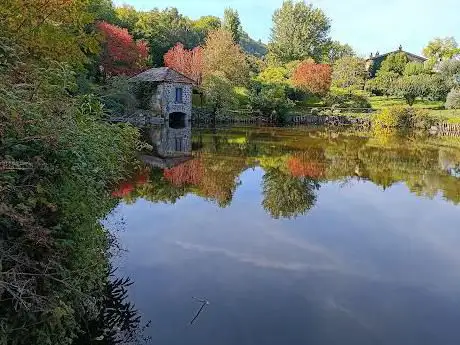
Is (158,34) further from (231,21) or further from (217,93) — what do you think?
(231,21)

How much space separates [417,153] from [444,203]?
11495mm

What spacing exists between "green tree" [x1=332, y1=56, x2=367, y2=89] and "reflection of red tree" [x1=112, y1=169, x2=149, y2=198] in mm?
45871

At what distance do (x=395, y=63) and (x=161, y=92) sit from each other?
3984 cm

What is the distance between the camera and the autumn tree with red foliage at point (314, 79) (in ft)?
171

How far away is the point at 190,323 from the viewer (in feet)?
21.4

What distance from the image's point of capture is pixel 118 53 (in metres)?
40.1

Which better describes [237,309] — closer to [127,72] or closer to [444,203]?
[444,203]

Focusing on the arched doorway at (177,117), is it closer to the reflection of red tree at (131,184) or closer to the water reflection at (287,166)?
the water reflection at (287,166)

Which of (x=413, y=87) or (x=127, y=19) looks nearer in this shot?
(x=127, y=19)

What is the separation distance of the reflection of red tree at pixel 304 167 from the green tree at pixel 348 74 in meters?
38.7

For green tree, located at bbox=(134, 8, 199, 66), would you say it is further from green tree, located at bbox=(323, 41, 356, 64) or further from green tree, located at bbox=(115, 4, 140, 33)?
green tree, located at bbox=(323, 41, 356, 64)

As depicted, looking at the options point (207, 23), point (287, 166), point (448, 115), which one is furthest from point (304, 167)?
point (207, 23)

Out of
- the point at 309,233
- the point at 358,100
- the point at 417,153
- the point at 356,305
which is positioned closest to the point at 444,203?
the point at 309,233

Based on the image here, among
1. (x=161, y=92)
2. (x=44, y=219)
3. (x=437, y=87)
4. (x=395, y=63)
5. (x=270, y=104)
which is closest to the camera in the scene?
(x=44, y=219)
